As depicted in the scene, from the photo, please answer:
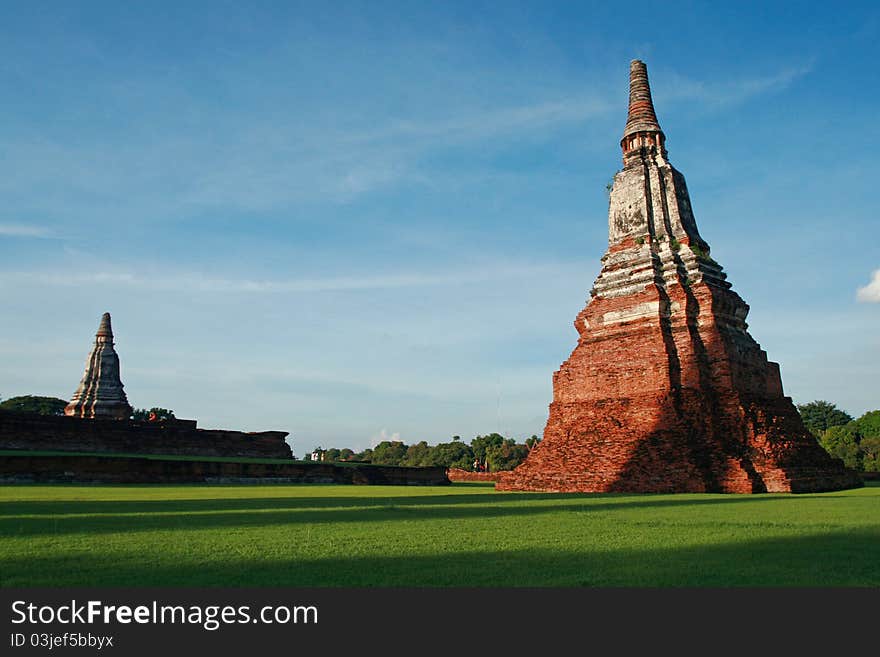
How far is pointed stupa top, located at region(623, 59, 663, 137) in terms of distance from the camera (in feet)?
72.4

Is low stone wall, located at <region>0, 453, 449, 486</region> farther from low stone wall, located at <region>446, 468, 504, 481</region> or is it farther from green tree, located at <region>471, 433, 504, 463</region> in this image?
green tree, located at <region>471, 433, 504, 463</region>

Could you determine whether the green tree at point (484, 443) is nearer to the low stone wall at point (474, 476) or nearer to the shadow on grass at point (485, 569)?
the low stone wall at point (474, 476)

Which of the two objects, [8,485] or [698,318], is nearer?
[8,485]

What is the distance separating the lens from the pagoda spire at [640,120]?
21891 mm

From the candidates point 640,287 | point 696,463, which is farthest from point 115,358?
point 696,463

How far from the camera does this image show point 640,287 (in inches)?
766

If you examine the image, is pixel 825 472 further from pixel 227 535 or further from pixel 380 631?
pixel 380 631

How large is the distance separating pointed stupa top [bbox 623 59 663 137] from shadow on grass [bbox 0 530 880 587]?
18.5m

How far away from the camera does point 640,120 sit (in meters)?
22.2

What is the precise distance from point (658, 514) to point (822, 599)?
5.14 meters

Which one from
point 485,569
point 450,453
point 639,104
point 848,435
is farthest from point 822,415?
point 485,569

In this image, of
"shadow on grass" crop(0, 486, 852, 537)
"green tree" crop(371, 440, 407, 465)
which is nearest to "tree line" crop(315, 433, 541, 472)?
"green tree" crop(371, 440, 407, 465)

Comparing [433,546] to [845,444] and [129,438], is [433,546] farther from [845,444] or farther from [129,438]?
[845,444]

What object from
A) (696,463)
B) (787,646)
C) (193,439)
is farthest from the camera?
(193,439)
